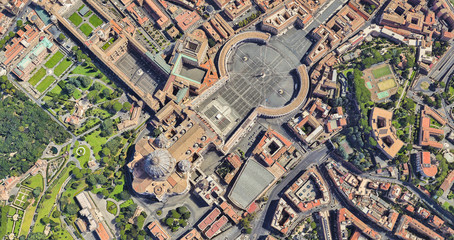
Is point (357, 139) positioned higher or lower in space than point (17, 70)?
lower

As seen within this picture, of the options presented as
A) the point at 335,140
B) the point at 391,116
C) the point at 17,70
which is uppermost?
the point at 17,70

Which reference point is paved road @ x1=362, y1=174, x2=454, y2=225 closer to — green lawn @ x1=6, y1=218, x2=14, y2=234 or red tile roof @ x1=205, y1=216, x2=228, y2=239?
red tile roof @ x1=205, y1=216, x2=228, y2=239

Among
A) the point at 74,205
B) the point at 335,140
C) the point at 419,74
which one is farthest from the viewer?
the point at 419,74

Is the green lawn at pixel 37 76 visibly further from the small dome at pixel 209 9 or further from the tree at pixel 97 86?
the small dome at pixel 209 9

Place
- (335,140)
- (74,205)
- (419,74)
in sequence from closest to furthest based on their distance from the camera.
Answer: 1. (74,205)
2. (335,140)
3. (419,74)

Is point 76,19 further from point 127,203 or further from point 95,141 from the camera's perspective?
point 127,203

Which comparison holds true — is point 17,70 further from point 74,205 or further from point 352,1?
point 352,1

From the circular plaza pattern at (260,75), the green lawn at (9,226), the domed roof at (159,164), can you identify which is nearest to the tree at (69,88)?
the domed roof at (159,164)

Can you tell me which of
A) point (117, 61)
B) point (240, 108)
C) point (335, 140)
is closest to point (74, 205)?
point (117, 61)
